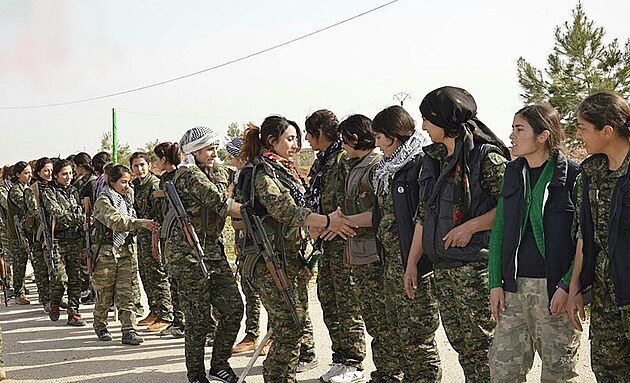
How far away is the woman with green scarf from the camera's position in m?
3.88

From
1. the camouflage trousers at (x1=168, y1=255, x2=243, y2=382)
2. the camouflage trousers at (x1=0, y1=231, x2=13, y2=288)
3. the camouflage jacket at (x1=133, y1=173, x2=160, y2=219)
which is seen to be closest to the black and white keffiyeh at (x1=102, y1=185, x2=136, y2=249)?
the camouflage jacket at (x1=133, y1=173, x2=160, y2=219)

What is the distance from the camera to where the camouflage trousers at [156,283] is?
877 centimetres

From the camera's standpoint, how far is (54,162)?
10102mm

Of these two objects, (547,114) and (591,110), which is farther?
(547,114)

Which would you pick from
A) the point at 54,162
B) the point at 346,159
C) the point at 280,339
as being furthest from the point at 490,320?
the point at 54,162

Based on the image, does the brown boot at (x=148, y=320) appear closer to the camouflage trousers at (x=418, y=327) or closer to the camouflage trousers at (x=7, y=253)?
the camouflage trousers at (x=7, y=253)

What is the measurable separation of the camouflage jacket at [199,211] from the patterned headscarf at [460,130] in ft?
6.92

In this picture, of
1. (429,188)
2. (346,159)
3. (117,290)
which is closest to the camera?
(429,188)

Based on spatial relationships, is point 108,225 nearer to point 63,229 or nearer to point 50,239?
point 63,229

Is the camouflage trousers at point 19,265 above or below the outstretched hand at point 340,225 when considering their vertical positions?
below

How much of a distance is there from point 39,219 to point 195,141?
4.98m

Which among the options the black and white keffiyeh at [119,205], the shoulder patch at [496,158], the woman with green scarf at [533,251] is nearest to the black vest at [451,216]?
the shoulder patch at [496,158]

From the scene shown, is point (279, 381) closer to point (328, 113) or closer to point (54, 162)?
point (328, 113)

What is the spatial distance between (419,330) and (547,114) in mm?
1514
